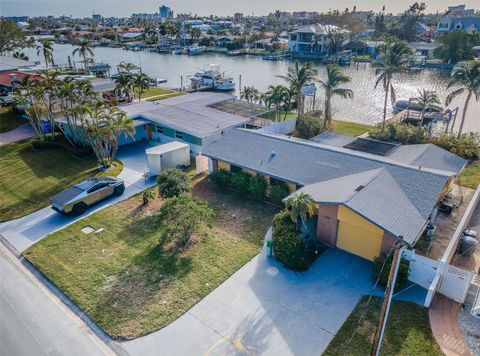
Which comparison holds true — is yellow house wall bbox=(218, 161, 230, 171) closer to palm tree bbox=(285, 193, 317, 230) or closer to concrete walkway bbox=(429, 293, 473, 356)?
palm tree bbox=(285, 193, 317, 230)

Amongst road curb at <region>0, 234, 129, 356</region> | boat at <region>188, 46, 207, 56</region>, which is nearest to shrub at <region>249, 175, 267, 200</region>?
road curb at <region>0, 234, 129, 356</region>

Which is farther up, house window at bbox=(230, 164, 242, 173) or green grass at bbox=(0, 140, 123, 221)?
house window at bbox=(230, 164, 242, 173)

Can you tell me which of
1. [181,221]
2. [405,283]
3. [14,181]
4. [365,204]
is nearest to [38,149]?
[14,181]

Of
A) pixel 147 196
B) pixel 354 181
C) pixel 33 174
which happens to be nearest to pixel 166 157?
pixel 147 196

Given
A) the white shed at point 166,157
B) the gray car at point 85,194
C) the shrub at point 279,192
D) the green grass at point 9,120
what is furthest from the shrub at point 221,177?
the green grass at point 9,120

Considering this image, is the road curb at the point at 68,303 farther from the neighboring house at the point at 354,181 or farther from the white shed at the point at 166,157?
the neighboring house at the point at 354,181

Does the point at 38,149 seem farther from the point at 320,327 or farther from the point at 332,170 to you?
the point at 320,327
